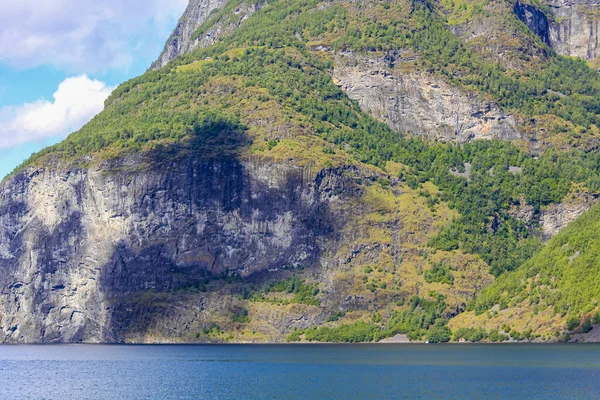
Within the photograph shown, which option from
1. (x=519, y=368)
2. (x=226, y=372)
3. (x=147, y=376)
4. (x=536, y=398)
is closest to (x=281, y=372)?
(x=226, y=372)

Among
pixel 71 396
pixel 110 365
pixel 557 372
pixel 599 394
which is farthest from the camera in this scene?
pixel 110 365

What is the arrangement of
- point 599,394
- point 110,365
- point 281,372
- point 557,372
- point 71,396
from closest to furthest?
point 599,394 → point 71,396 → point 557,372 → point 281,372 → point 110,365

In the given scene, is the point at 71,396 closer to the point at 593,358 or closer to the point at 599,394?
the point at 599,394

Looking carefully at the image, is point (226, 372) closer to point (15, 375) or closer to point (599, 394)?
point (15, 375)

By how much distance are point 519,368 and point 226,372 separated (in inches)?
1874

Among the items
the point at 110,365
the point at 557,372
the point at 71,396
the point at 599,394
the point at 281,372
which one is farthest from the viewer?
the point at 110,365

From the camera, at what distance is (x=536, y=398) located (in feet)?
445

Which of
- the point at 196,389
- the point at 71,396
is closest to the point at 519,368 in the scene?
the point at 196,389

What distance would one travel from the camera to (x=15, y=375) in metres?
178

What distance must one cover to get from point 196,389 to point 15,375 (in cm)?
4070

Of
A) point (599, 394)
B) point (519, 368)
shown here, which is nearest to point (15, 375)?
point (519, 368)

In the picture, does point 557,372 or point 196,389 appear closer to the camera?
point 196,389

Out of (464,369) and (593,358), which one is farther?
(593,358)

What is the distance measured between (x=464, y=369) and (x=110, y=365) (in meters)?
65.8
